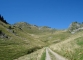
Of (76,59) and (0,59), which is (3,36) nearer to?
(0,59)

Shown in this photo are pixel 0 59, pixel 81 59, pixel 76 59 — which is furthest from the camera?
pixel 0 59

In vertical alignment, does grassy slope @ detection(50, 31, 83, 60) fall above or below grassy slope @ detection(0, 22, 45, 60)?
below

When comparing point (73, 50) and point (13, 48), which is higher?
point (13, 48)

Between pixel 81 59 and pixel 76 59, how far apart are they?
1.89 meters

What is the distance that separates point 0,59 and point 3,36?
82460 millimetres

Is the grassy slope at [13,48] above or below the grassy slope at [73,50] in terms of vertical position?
above

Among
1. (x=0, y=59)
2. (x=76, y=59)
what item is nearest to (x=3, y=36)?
(x=0, y=59)

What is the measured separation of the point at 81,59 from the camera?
88.0ft

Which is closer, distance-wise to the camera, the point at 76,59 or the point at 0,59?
the point at 76,59

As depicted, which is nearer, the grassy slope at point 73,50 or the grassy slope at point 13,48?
the grassy slope at point 73,50

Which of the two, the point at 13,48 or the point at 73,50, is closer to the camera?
the point at 73,50

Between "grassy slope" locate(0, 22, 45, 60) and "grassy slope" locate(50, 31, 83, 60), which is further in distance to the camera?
"grassy slope" locate(0, 22, 45, 60)

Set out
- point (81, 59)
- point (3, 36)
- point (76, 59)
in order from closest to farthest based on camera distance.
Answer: point (81, 59) < point (76, 59) < point (3, 36)

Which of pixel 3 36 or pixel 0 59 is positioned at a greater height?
pixel 3 36
